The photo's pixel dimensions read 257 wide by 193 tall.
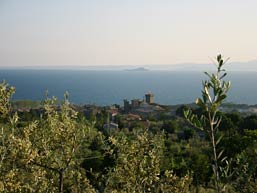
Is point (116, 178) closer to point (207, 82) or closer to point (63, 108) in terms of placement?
point (63, 108)

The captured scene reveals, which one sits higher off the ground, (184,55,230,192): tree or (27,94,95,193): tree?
(184,55,230,192): tree

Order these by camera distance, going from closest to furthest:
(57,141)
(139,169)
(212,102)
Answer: (212,102) < (139,169) < (57,141)

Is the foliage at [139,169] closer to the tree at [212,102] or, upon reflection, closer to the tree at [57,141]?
the tree at [57,141]

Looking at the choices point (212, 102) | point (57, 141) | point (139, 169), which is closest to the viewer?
point (212, 102)

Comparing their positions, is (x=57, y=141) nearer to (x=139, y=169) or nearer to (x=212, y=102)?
(x=139, y=169)

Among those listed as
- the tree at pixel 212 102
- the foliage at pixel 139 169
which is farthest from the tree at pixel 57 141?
the tree at pixel 212 102

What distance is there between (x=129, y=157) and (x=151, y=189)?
625 millimetres

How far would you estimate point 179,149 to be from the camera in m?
31.2

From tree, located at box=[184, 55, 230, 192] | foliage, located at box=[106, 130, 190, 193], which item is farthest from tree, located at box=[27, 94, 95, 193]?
tree, located at box=[184, 55, 230, 192]

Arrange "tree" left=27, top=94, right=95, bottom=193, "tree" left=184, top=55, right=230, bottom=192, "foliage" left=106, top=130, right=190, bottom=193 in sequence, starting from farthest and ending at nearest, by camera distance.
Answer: "tree" left=27, top=94, right=95, bottom=193 → "foliage" left=106, top=130, right=190, bottom=193 → "tree" left=184, top=55, right=230, bottom=192

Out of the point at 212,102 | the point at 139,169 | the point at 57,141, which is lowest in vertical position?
the point at 139,169

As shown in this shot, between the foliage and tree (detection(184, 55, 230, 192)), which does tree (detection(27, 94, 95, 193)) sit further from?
tree (detection(184, 55, 230, 192))

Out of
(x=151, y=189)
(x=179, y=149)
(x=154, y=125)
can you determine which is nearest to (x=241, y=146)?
(x=179, y=149)

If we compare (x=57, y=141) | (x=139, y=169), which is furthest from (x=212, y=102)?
(x=57, y=141)
